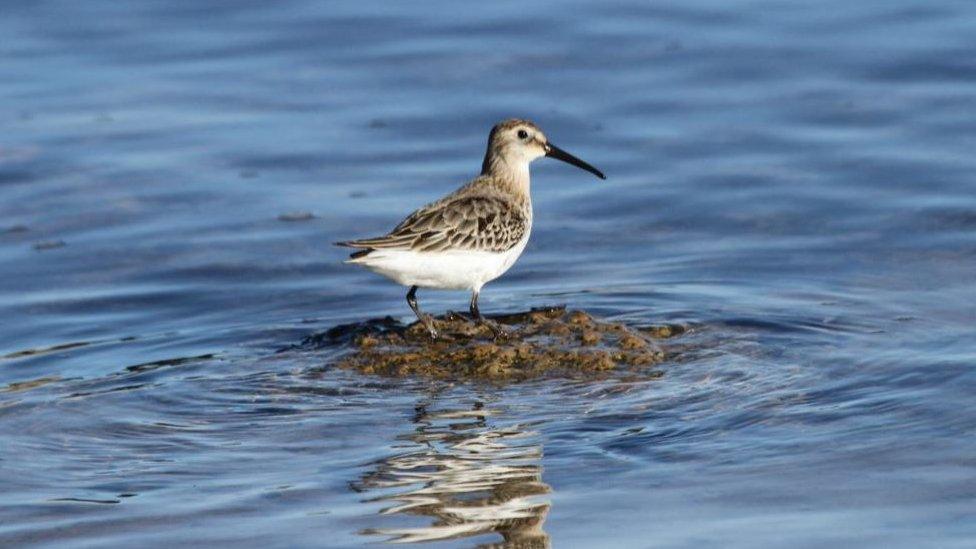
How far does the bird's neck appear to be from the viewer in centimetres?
1169

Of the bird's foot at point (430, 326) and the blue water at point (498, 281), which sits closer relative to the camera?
the blue water at point (498, 281)

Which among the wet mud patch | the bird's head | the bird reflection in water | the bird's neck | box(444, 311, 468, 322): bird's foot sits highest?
the bird's head

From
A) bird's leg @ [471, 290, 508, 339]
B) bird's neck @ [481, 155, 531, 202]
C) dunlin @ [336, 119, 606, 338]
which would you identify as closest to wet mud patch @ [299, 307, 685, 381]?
bird's leg @ [471, 290, 508, 339]

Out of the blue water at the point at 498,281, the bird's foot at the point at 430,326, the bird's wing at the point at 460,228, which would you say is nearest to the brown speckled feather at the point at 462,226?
the bird's wing at the point at 460,228

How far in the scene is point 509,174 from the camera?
11734 millimetres

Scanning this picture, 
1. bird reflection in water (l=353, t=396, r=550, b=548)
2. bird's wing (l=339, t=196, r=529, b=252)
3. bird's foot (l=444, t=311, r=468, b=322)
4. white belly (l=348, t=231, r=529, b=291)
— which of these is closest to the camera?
bird reflection in water (l=353, t=396, r=550, b=548)

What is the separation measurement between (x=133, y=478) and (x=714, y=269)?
16.8 ft

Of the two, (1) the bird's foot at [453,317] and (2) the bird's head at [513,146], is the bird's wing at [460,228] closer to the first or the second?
(1) the bird's foot at [453,317]

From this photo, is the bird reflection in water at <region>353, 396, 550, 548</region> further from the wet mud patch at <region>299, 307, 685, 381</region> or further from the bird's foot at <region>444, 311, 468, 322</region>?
the bird's foot at <region>444, 311, 468, 322</region>

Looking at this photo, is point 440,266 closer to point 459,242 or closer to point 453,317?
point 459,242

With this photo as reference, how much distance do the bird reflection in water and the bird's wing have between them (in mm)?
1575

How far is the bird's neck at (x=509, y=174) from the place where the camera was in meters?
11.7

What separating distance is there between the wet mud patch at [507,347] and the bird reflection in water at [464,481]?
827 mm

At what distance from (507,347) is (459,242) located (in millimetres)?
924
